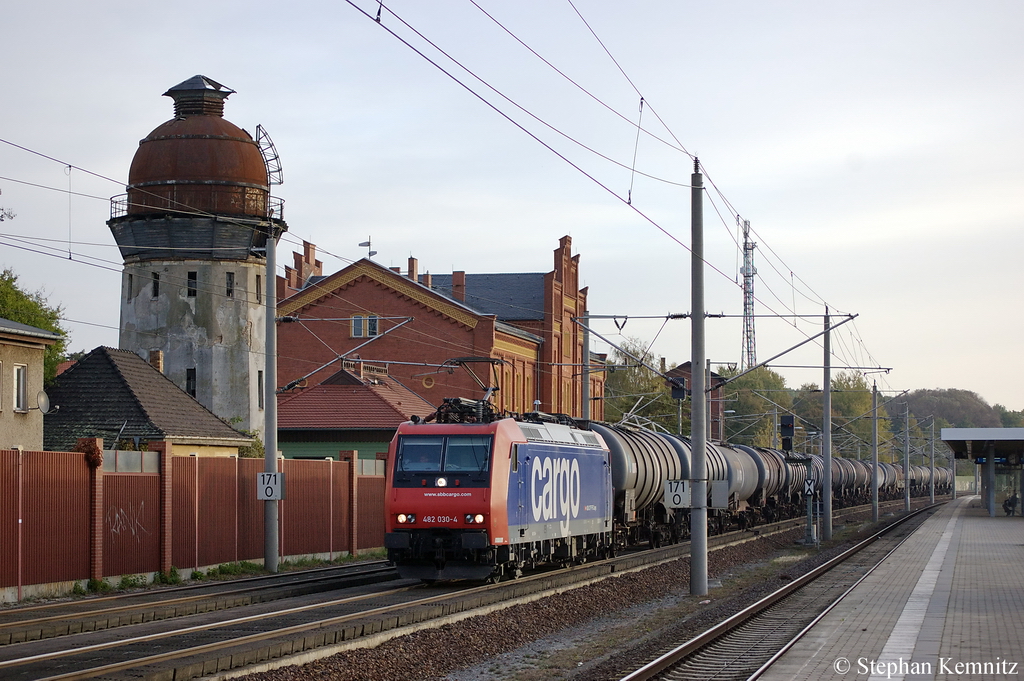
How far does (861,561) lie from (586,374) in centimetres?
1094

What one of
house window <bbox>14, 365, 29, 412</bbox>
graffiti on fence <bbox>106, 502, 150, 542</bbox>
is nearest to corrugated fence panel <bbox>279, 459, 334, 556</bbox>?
graffiti on fence <bbox>106, 502, 150, 542</bbox>

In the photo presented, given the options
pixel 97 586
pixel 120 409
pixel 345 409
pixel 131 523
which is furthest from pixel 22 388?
pixel 345 409

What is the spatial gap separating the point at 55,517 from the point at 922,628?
47.5 ft

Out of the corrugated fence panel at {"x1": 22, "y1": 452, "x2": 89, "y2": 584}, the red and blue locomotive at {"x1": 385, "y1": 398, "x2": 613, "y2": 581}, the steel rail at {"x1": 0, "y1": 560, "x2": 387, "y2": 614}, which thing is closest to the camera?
the steel rail at {"x1": 0, "y1": 560, "x2": 387, "y2": 614}

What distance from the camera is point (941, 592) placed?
2083cm

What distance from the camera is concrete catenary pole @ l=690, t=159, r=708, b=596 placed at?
70.5 feet

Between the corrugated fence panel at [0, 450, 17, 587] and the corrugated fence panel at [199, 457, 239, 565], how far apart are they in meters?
5.85

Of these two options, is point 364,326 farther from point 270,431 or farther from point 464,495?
point 464,495

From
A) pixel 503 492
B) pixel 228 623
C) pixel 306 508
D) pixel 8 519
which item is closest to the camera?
pixel 228 623

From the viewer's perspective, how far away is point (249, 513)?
27281 millimetres

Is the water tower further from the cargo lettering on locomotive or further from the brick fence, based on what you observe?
the cargo lettering on locomotive

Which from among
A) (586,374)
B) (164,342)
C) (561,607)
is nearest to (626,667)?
(561,607)

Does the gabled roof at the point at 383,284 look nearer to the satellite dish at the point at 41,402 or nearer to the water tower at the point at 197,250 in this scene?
the water tower at the point at 197,250

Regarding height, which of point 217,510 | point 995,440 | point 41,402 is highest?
point 41,402
